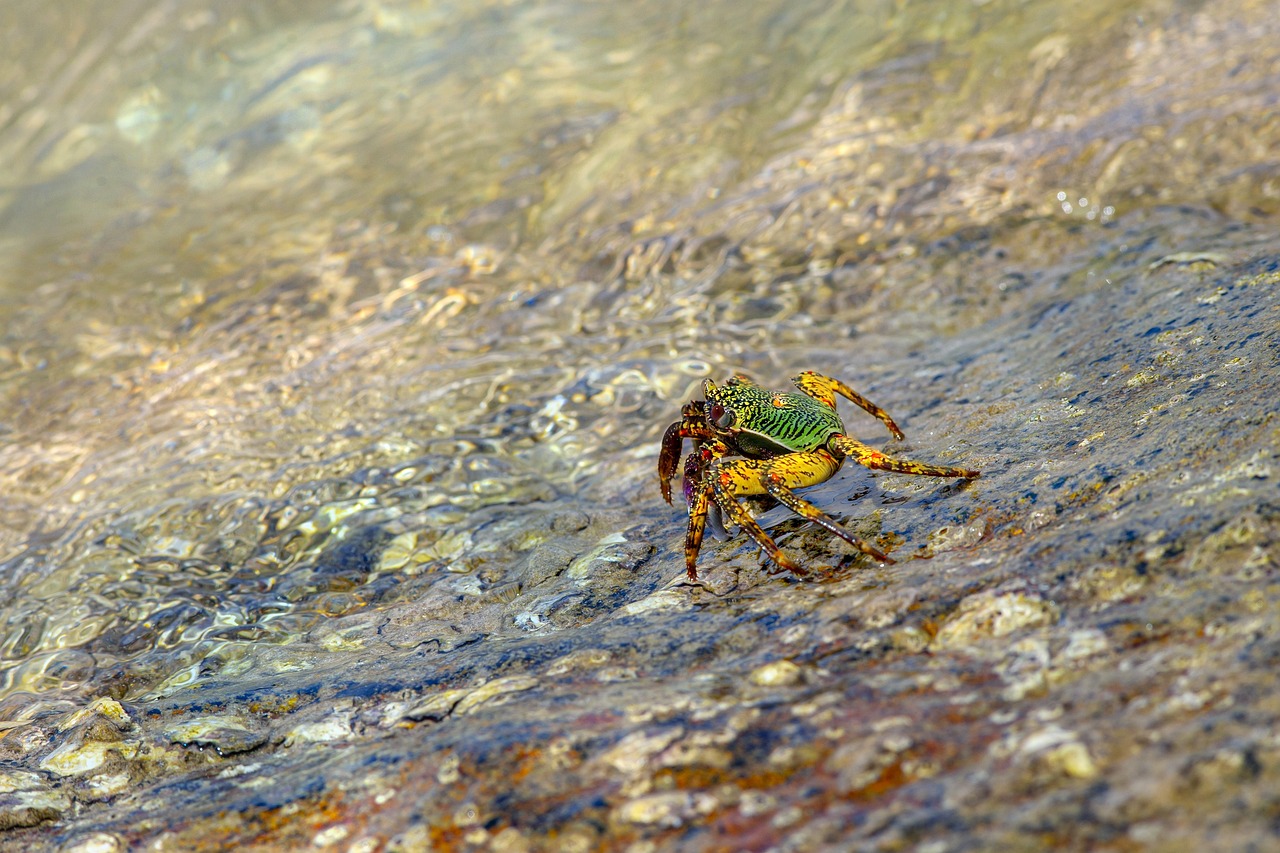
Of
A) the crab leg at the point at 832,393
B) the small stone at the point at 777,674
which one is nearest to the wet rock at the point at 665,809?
the small stone at the point at 777,674

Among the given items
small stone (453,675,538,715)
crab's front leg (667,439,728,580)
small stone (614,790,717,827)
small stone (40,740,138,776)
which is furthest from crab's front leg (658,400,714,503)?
small stone (40,740,138,776)

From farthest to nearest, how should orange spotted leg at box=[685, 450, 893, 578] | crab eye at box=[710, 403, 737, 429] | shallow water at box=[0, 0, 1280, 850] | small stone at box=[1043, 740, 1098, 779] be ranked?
crab eye at box=[710, 403, 737, 429] → orange spotted leg at box=[685, 450, 893, 578] → shallow water at box=[0, 0, 1280, 850] → small stone at box=[1043, 740, 1098, 779]

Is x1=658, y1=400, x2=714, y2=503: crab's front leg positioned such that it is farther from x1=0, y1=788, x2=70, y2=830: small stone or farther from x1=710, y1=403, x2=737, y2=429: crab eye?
x1=0, y1=788, x2=70, y2=830: small stone

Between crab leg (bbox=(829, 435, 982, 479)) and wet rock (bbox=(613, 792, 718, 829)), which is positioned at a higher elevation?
wet rock (bbox=(613, 792, 718, 829))

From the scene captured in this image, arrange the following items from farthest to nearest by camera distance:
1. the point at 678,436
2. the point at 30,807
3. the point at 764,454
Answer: the point at 678,436 → the point at 764,454 → the point at 30,807

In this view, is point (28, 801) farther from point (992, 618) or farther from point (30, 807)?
point (992, 618)

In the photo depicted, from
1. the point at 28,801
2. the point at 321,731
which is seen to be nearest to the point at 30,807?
the point at 28,801

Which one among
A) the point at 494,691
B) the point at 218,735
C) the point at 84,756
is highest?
the point at 84,756
